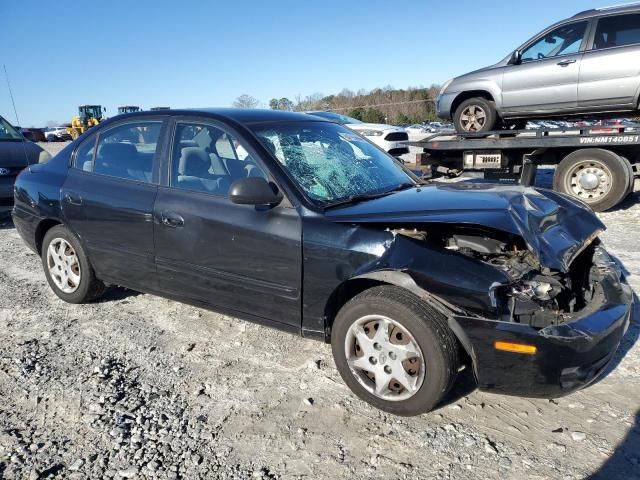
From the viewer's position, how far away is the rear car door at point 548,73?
754 cm

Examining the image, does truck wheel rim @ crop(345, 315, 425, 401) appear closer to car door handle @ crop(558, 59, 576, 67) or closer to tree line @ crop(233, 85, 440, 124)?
car door handle @ crop(558, 59, 576, 67)

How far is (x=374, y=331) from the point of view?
2756 mm

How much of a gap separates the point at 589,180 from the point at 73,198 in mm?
6694

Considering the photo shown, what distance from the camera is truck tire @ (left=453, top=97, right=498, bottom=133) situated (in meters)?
8.62

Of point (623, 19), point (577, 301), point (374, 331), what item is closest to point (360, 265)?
point (374, 331)

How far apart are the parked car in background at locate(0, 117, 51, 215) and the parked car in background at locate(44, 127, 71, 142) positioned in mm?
40979

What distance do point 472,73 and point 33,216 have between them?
7051 millimetres

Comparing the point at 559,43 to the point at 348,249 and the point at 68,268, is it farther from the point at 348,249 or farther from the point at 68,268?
the point at 68,268

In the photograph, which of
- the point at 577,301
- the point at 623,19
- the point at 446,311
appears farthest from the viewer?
the point at 623,19

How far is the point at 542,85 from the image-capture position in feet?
25.8

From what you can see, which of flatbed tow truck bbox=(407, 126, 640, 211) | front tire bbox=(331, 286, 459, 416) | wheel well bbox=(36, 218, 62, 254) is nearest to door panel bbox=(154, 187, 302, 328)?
front tire bbox=(331, 286, 459, 416)

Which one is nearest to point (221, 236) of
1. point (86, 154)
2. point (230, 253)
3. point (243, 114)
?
point (230, 253)

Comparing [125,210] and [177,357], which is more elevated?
[125,210]

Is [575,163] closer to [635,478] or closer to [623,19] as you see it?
[623,19]
